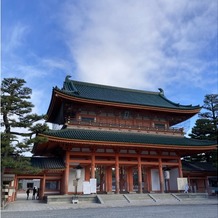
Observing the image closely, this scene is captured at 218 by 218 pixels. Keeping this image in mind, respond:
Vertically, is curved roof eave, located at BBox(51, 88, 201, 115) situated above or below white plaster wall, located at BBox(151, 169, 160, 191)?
above

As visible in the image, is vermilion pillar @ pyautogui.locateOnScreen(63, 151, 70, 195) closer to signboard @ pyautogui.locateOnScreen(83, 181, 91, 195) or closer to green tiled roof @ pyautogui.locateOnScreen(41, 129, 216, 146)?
signboard @ pyautogui.locateOnScreen(83, 181, 91, 195)

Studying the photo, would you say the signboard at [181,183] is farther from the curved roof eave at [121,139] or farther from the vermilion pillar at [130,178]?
the vermilion pillar at [130,178]

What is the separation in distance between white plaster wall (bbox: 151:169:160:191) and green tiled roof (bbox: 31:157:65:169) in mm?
10366

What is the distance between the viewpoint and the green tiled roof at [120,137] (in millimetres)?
21125

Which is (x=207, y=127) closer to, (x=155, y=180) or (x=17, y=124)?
(x=155, y=180)

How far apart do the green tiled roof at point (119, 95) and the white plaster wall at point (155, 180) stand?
296 inches

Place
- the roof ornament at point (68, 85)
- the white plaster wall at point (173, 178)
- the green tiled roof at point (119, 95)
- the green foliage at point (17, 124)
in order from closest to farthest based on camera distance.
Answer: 1. the green foliage at point (17, 124)
2. the white plaster wall at point (173, 178)
3. the roof ornament at point (68, 85)
4. the green tiled roof at point (119, 95)

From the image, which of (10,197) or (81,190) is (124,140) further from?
(10,197)

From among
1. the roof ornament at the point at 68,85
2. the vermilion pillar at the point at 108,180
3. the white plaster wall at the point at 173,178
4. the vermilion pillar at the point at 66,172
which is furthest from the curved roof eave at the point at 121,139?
the roof ornament at the point at 68,85

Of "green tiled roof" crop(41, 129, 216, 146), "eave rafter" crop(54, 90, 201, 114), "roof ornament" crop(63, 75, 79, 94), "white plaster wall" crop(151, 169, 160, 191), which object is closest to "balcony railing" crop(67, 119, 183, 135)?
"green tiled roof" crop(41, 129, 216, 146)

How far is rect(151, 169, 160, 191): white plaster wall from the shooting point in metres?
26.0

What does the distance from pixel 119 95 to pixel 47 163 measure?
12974mm

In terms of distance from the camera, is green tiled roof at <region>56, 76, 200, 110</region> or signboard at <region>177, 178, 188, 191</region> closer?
signboard at <region>177, 178, 188, 191</region>

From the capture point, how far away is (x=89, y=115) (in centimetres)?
2545
